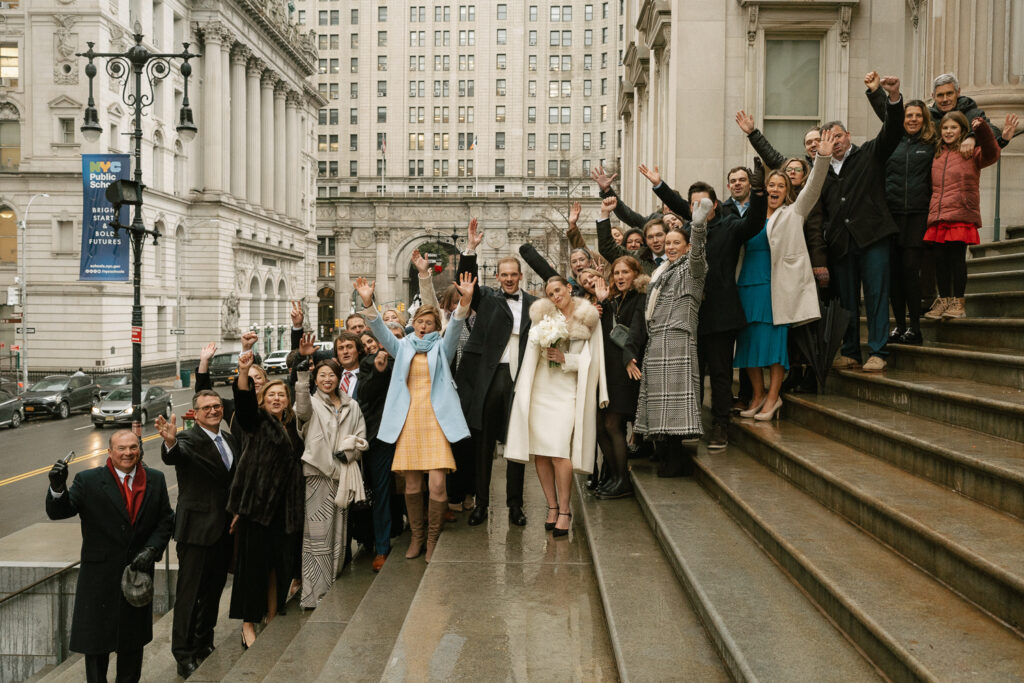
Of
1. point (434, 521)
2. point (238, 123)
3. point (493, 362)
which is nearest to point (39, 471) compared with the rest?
point (434, 521)

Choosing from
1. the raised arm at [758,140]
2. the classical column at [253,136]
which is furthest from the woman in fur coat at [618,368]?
the classical column at [253,136]

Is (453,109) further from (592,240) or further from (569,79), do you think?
(592,240)

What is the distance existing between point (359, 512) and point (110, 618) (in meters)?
2.33

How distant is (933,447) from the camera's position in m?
4.90

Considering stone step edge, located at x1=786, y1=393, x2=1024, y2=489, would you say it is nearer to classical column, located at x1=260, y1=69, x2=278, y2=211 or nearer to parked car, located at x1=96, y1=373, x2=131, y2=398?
parked car, located at x1=96, y1=373, x2=131, y2=398

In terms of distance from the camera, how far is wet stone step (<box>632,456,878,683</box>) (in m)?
3.59

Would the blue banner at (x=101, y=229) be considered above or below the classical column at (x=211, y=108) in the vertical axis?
below

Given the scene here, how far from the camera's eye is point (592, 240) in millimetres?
61156

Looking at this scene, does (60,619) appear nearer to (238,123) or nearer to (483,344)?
(483,344)

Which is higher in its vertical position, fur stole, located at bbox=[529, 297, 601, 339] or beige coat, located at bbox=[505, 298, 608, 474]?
fur stole, located at bbox=[529, 297, 601, 339]

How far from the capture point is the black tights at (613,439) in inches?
275

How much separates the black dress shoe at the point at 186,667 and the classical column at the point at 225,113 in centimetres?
5953

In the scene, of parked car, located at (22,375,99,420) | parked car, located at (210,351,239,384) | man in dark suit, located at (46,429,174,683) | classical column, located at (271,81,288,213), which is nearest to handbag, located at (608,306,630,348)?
man in dark suit, located at (46,429,174,683)

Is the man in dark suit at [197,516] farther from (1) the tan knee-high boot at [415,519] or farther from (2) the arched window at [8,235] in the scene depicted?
(2) the arched window at [8,235]
